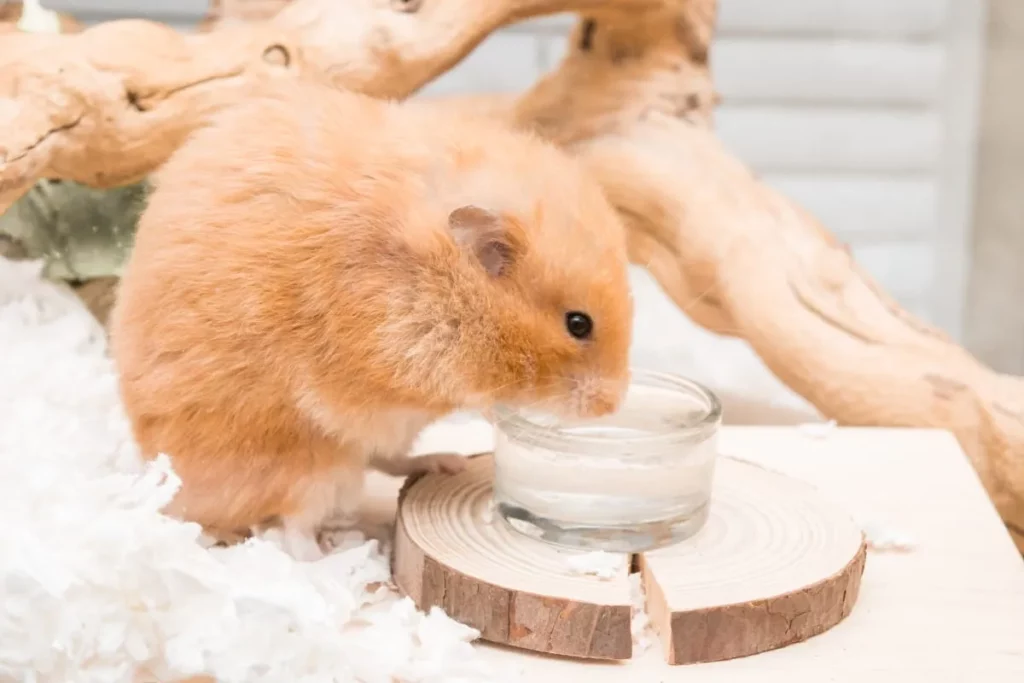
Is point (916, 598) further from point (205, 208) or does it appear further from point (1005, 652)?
point (205, 208)

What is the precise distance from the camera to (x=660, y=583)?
1.10m

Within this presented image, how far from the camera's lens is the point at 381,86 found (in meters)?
1.70

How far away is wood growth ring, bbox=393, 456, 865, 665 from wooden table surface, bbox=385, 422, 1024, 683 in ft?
0.08

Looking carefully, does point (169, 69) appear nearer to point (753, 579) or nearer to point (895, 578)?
point (753, 579)

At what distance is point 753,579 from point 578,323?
32 centimetres

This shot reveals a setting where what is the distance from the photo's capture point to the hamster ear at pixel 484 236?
43.7 inches

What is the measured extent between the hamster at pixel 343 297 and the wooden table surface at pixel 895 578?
28cm

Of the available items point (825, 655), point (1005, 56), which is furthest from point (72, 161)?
point (1005, 56)

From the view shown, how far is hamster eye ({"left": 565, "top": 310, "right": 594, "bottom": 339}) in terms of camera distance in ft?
3.82

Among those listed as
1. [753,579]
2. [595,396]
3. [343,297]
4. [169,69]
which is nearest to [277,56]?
[169,69]

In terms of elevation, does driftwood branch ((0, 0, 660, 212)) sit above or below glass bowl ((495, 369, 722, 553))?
above

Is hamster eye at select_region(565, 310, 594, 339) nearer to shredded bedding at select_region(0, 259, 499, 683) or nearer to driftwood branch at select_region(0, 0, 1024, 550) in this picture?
shredded bedding at select_region(0, 259, 499, 683)

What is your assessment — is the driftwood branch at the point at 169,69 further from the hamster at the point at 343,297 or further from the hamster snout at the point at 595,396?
the hamster snout at the point at 595,396

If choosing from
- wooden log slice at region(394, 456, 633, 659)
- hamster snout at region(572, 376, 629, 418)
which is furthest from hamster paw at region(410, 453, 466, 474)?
hamster snout at region(572, 376, 629, 418)
